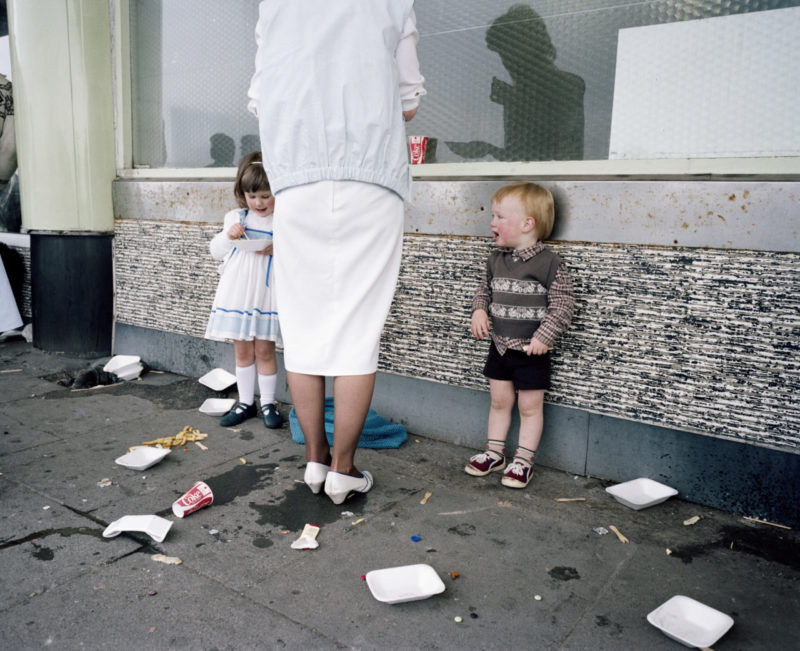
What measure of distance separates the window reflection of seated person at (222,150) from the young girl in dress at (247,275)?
0.83 meters

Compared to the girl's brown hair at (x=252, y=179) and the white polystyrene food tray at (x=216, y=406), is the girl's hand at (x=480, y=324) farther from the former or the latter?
the white polystyrene food tray at (x=216, y=406)

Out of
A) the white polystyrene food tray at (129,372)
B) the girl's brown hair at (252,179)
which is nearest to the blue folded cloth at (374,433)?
the girl's brown hair at (252,179)

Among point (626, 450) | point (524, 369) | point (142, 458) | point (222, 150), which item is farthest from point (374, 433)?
point (222, 150)

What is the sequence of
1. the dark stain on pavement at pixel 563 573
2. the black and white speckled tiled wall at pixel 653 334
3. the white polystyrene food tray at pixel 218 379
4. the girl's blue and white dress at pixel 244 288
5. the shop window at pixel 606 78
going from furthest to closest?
the white polystyrene food tray at pixel 218 379, the girl's blue and white dress at pixel 244 288, the shop window at pixel 606 78, the black and white speckled tiled wall at pixel 653 334, the dark stain on pavement at pixel 563 573

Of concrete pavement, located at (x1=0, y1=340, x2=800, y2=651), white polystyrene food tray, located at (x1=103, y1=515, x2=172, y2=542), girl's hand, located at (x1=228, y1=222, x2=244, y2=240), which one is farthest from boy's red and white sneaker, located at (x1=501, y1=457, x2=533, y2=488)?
girl's hand, located at (x1=228, y1=222, x2=244, y2=240)

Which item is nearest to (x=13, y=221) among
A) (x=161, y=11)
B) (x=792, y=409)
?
(x=161, y=11)

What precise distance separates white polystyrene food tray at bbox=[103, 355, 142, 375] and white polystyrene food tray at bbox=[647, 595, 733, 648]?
136 inches

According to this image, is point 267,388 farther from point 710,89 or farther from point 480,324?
point 710,89

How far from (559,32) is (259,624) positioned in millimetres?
2592

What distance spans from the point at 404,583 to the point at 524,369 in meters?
1.09

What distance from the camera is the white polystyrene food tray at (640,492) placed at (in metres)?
2.42

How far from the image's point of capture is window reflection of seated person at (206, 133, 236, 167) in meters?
4.02

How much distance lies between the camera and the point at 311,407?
2412mm

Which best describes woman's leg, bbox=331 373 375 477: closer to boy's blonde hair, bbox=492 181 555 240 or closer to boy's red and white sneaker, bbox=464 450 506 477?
boy's red and white sneaker, bbox=464 450 506 477
